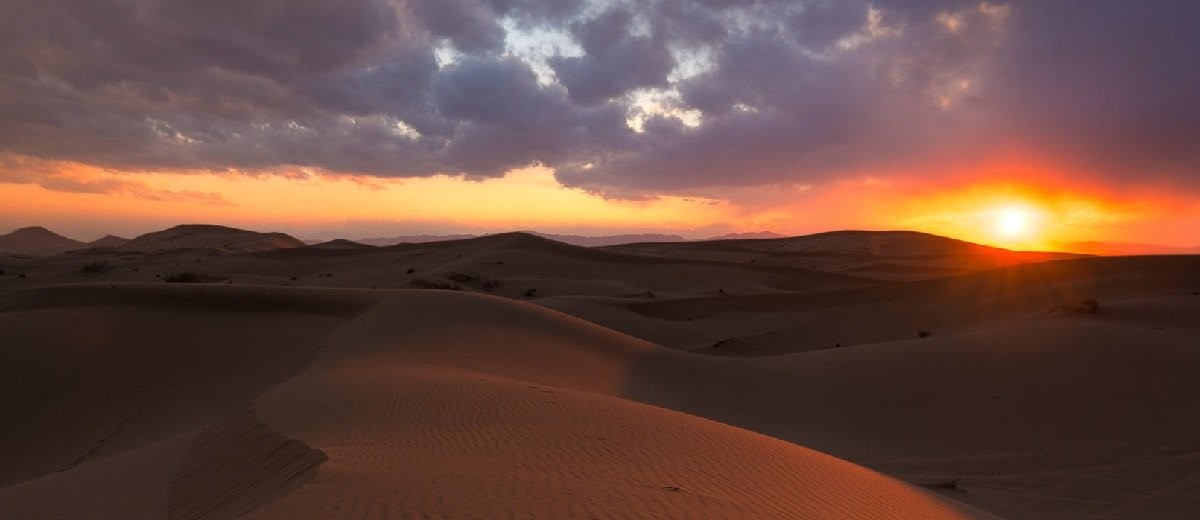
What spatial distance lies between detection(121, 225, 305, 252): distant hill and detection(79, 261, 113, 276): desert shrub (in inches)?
828

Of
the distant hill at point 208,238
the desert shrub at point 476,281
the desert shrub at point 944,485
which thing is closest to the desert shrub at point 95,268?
the desert shrub at point 476,281

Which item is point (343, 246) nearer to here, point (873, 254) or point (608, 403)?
point (873, 254)

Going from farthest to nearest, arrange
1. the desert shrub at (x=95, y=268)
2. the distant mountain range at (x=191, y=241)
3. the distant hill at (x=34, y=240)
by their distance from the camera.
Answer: the distant hill at (x=34, y=240), the distant mountain range at (x=191, y=241), the desert shrub at (x=95, y=268)

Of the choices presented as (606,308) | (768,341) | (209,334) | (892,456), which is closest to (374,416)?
(892,456)

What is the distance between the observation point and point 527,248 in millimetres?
44625

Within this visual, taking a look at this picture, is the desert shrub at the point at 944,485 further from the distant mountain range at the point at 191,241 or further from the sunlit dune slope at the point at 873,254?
the distant mountain range at the point at 191,241

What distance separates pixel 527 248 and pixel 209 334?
97.3 feet

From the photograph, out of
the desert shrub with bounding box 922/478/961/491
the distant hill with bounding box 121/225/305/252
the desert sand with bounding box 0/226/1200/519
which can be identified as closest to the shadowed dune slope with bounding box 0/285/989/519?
the desert sand with bounding box 0/226/1200/519

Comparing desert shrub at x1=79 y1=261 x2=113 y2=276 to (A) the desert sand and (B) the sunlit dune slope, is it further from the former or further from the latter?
(B) the sunlit dune slope

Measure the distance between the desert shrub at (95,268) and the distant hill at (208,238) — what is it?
2104cm

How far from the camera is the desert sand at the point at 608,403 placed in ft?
17.2

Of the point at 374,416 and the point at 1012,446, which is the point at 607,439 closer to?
the point at 374,416

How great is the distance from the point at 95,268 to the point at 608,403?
35.3m

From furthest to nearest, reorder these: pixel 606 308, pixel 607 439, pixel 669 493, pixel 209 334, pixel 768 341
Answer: pixel 606 308
pixel 768 341
pixel 209 334
pixel 607 439
pixel 669 493
